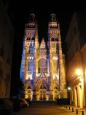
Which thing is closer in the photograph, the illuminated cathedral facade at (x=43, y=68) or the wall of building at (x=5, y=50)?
the wall of building at (x=5, y=50)

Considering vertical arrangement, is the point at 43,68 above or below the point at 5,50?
above

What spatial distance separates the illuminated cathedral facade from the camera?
76.1 meters

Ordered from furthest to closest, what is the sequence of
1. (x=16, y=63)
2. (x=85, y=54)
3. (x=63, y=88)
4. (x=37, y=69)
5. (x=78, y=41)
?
(x=37, y=69), (x=63, y=88), (x=16, y=63), (x=78, y=41), (x=85, y=54)

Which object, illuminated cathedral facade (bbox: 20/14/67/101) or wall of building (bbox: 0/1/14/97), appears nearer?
wall of building (bbox: 0/1/14/97)

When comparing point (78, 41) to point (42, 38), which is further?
point (42, 38)

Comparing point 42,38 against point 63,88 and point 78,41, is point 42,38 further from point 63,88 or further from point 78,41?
point 78,41

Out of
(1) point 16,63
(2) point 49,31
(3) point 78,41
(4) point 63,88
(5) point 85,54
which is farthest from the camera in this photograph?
(2) point 49,31

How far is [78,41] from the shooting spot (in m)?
31.0

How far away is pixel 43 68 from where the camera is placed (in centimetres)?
8075

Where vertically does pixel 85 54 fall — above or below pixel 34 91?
above

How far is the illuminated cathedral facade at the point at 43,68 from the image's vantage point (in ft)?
250

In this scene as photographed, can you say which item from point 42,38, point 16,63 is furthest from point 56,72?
point 16,63

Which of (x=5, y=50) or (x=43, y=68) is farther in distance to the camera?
(x=43, y=68)

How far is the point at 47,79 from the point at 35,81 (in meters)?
4.73
